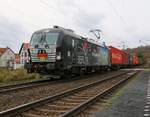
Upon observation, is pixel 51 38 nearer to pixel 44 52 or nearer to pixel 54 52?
pixel 44 52

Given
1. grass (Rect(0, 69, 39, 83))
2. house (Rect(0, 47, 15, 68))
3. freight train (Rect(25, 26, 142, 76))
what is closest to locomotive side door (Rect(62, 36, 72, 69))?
freight train (Rect(25, 26, 142, 76))

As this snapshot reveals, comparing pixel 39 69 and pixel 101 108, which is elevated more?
pixel 39 69

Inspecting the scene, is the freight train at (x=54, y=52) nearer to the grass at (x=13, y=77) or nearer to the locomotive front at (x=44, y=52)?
the locomotive front at (x=44, y=52)

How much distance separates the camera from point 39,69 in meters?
18.8

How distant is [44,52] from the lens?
18734mm

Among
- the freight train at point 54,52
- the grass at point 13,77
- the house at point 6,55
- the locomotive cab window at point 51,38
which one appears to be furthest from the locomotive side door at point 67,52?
the house at point 6,55

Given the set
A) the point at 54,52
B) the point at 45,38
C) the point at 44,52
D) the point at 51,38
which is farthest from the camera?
the point at 45,38

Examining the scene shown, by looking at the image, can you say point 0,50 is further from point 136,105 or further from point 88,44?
point 136,105

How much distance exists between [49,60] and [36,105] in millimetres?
9681

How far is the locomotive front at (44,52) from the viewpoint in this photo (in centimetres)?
1838

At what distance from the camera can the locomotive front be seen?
60.3 ft

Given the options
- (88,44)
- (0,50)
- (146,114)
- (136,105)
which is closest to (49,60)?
(88,44)

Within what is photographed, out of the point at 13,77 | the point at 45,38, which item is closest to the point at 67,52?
the point at 45,38

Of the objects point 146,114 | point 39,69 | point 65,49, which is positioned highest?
point 65,49
